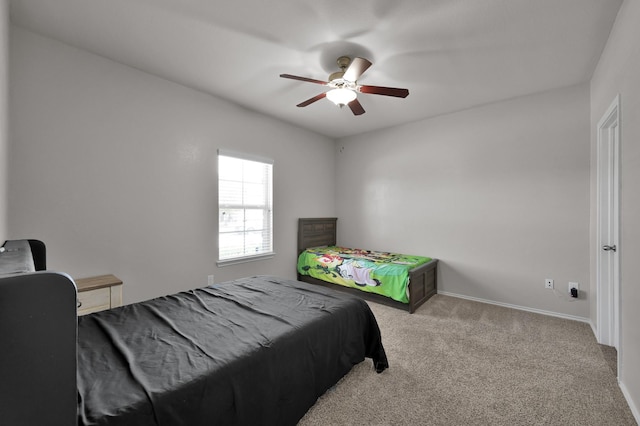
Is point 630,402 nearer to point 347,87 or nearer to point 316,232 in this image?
point 347,87

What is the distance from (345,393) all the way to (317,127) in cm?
381

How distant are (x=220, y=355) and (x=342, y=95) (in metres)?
2.25

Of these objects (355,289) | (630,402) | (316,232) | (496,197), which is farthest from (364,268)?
(630,402)

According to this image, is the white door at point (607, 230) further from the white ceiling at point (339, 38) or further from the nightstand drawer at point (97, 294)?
the nightstand drawer at point (97, 294)

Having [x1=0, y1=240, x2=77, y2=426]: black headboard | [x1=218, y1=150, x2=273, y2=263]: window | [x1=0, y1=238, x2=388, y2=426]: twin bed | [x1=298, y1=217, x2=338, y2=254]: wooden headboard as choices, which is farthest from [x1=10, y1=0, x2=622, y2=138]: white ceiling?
[x1=298, y1=217, x2=338, y2=254]: wooden headboard

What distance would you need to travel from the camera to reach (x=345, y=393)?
182cm

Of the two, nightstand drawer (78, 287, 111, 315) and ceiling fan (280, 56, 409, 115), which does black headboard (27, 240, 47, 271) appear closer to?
nightstand drawer (78, 287, 111, 315)

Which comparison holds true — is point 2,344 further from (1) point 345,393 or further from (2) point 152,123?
(2) point 152,123

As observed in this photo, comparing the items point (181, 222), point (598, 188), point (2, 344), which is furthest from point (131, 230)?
point (598, 188)

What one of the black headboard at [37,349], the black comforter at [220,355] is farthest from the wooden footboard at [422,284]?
the black headboard at [37,349]

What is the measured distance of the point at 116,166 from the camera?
261 cm

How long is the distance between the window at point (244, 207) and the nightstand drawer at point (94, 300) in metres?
1.28

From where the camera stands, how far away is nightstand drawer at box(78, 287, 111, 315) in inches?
83.9

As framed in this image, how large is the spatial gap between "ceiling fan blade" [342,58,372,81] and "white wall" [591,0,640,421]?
163 centimetres
